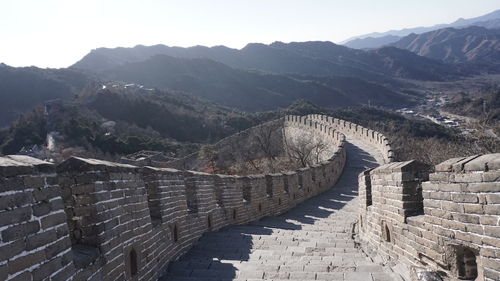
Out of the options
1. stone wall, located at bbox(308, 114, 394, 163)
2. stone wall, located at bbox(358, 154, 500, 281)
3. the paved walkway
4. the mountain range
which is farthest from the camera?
the mountain range

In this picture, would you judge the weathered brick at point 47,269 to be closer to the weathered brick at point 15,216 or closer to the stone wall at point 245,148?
the weathered brick at point 15,216

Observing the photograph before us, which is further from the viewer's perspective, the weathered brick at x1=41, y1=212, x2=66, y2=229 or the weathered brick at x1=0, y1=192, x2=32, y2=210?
the weathered brick at x1=41, y1=212, x2=66, y2=229

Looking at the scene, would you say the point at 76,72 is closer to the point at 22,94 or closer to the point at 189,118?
the point at 22,94

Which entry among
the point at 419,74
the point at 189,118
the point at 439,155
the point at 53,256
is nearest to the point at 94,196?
the point at 53,256

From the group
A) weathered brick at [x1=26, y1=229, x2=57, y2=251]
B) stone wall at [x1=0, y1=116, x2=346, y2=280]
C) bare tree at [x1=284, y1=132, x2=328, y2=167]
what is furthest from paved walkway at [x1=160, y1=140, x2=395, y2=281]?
bare tree at [x1=284, y1=132, x2=328, y2=167]

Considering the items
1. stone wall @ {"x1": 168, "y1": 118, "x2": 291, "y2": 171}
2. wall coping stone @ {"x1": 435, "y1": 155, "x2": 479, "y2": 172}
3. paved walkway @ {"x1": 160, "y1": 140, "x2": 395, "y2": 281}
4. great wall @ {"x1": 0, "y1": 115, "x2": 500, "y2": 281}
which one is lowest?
paved walkway @ {"x1": 160, "y1": 140, "x2": 395, "y2": 281}

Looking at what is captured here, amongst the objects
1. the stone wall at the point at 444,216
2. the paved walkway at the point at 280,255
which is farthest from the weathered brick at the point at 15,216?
the stone wall at the point at 444,216

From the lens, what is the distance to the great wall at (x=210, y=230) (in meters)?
2.68

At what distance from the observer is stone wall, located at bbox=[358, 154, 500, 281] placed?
3.35 meters

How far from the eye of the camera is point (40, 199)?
2.70 meters

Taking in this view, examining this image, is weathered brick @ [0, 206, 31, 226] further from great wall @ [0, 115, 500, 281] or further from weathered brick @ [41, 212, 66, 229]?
weathered brick @ [41, 212, 66, 229]

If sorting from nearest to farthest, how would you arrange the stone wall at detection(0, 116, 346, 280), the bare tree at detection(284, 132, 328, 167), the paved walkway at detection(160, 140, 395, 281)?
1. the stone wall at detection(0, 116, 346, 280)
2. the paved walkway at detection(160, 140, 395, 281)
3. the bare tree at detection(284, 132, 328, 167)

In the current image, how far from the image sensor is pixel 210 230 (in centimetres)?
801

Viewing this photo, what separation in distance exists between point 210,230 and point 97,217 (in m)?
4.39
